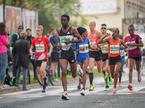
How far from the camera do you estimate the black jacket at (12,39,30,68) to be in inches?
780

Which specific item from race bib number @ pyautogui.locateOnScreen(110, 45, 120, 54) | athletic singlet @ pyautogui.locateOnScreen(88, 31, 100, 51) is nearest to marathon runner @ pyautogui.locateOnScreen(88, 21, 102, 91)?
athletic singlet @ pyautogui.locateOnScreen(88, 31, 100, 51)

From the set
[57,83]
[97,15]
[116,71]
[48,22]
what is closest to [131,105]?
[116,71]

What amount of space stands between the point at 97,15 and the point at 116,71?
5894 centimetres

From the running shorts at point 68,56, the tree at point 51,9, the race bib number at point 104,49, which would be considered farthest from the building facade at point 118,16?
the running shorts at point 68,56

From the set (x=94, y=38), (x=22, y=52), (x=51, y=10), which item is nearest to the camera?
(x=94, y=38)

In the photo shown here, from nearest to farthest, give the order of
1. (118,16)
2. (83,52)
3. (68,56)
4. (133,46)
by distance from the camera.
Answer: (68,56), (83,52), (133,46), (118,16)

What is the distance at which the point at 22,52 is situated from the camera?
1995cm

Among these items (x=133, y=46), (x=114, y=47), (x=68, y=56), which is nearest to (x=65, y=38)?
(x=68, y=56)

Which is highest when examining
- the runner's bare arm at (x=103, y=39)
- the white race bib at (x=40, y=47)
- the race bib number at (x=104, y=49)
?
the runner's bare arm at (x=103, y=39)

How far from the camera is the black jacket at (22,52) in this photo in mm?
19811

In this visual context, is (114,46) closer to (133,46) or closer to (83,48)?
(133,46)

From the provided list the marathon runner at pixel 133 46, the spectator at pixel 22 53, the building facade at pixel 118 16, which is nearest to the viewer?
the marathon runner at pixel 133 46

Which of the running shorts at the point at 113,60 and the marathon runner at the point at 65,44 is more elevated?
the marathon runner at the point at 65,44

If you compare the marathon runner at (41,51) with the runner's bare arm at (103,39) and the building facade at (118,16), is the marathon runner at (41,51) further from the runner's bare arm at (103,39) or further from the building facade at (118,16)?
the building facade at (118,16)
